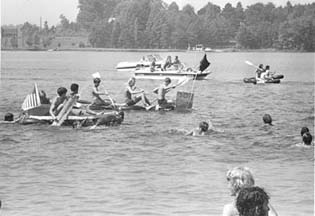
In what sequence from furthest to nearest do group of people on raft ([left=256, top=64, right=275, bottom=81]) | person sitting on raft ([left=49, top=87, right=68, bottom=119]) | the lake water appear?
group of people on raft ([left=256, top=64, right=275, bottom=81]) < person sitting on raft ([left=49, top=87, right=68, bottom=119]) < the lake water

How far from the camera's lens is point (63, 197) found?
969cm

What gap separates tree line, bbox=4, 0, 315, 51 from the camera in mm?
39844

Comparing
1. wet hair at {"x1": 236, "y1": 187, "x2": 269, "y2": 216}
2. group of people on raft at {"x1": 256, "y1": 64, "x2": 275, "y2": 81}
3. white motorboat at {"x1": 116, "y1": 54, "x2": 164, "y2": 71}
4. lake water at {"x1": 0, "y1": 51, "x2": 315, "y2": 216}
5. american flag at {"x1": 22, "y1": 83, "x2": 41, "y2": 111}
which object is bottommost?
white motorboat at {"x1": 116, "y1": 54, "x2": 164, "y2": 71}

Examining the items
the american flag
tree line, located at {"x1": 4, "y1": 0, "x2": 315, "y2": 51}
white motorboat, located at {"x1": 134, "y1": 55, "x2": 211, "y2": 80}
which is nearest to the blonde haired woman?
the american flag

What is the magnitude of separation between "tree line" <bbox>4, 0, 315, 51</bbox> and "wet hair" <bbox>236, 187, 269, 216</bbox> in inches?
1195

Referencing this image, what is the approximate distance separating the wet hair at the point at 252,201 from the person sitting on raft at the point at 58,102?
35.3 ft

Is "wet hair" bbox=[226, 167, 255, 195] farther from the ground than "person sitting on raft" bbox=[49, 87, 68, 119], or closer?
farther from the ground

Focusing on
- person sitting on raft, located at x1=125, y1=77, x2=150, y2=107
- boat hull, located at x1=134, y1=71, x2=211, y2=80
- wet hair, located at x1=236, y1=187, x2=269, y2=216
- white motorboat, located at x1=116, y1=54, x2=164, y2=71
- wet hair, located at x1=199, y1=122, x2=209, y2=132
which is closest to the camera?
wet hair, located at x1=236, y1=187, x2=269, y2=216

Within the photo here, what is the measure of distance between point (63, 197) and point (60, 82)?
26.1 meters

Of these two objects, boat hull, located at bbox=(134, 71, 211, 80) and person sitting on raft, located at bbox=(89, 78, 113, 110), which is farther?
boat hull, located at bbox=(134, 71, 211, 80)

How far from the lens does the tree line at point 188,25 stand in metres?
39.8

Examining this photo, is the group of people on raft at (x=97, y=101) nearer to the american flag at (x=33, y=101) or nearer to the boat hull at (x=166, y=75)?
the american flag at (x=33, y=101)

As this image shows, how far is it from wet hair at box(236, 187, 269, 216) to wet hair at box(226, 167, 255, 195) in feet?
0.77

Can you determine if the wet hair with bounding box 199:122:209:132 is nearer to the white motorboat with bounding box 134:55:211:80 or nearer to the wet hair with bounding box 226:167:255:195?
the wet hair with bounding box 226:167:255:195
